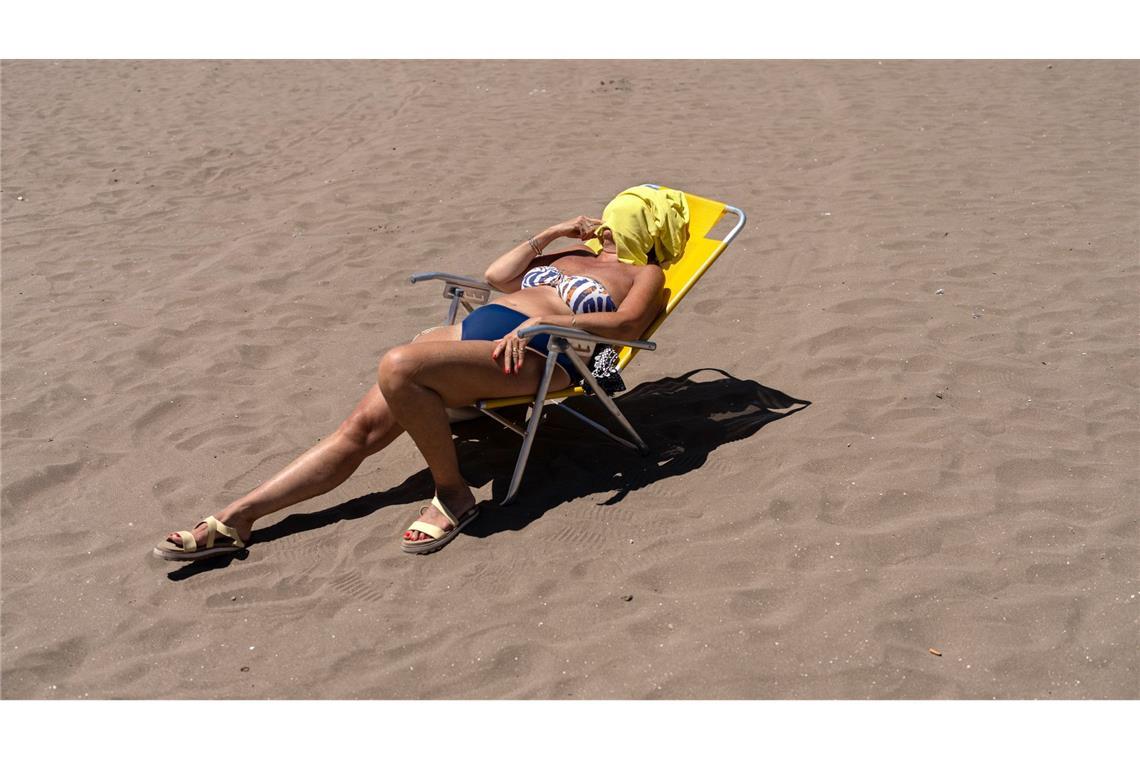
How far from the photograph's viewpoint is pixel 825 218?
6.96 meters

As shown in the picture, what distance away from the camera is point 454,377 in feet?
12.0

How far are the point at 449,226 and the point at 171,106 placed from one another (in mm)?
5263

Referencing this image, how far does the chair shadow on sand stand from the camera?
12.9ft

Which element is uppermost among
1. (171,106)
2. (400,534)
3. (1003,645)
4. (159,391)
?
(171,106)

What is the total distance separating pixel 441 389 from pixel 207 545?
1045 mm

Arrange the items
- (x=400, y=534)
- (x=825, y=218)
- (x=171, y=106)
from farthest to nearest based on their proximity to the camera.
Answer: (x=171, y=106)
(x=825, y=218)
(x=400, y=534)

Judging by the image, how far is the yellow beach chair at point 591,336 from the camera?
12.3ft

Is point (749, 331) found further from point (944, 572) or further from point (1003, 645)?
point (1003, 645)

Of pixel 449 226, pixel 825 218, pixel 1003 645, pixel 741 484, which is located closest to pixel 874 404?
pixel 741 484

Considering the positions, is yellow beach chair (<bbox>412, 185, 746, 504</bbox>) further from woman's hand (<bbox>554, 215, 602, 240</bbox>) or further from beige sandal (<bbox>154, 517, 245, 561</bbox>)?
beige sandal (<bbox>154, 517, 245, 561</bbox>)

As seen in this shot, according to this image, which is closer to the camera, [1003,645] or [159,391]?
[1003,645]

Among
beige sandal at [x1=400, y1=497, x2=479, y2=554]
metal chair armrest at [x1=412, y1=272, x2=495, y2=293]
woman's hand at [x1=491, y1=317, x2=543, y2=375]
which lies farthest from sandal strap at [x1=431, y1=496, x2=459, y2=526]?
metal chair armrest at [x1=412, y1=272, x2=495, y2=293]

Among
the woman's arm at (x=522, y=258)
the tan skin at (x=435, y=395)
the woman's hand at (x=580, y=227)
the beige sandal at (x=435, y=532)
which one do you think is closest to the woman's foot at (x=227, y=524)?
the tan skin at (x=435, y=395)

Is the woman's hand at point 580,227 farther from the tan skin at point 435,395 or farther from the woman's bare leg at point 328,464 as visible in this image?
the woman's bare leg at point 328,464
